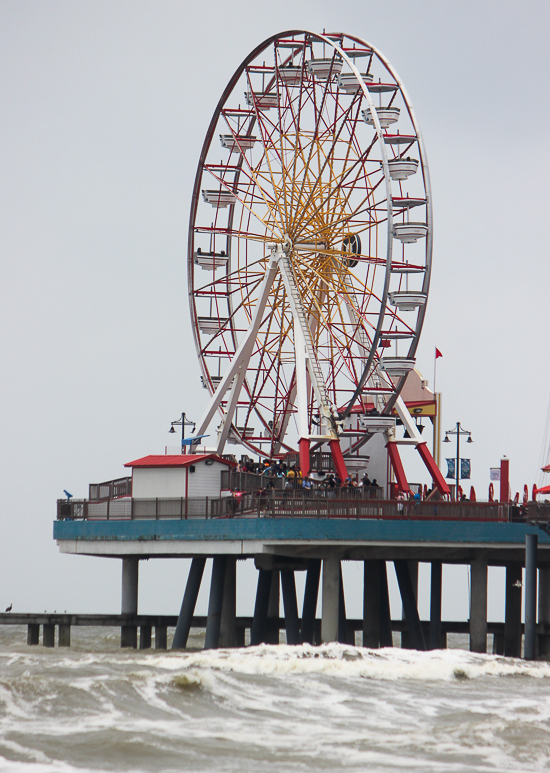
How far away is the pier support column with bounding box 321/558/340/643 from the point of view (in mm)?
46438

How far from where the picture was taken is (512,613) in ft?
182

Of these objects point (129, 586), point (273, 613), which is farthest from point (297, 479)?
point (129, 586)

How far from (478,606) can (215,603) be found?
9.35 metres

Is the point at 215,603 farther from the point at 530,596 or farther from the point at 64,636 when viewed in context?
the point at 530,596

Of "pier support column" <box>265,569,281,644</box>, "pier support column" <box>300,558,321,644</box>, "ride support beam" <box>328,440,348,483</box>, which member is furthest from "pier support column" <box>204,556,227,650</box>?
"ride support beam" <box>328,440,348,483</box>

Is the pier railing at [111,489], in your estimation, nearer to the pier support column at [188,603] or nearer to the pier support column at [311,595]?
the pier support column at [188,603]

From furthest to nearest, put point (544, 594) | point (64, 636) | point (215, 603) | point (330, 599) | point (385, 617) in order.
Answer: point (64, 636) → point (385, 617) → point (544, 594) → point (215, 603) → point (330, 599)

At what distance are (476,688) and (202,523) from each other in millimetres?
13807

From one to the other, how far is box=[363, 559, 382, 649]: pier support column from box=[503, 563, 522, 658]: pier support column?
552 centimetres

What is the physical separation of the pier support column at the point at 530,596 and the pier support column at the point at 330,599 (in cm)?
617

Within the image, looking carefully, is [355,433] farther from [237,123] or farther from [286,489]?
[237,123]

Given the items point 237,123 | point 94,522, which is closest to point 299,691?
point 94,522

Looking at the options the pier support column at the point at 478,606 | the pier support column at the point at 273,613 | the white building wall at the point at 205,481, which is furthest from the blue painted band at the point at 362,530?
the pier support column at the point at 273,613

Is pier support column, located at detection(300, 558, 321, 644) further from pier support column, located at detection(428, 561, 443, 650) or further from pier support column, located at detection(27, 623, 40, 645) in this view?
pier support column, located at detection(27, 623, 40, 645)
